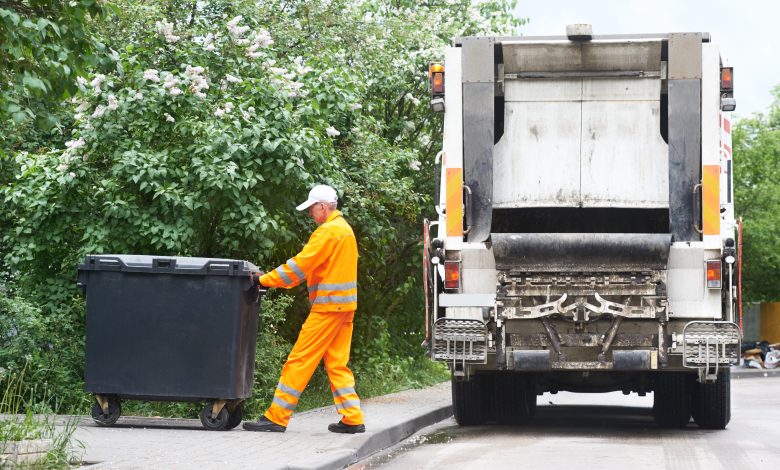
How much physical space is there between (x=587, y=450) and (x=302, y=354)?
2.02 m

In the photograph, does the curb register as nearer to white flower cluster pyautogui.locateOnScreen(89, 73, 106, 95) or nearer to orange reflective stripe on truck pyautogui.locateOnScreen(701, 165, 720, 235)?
orange reflective stripe on truck pyautogui.locateOnScreen(701, 165, 720, 235)

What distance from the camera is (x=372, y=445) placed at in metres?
8.60

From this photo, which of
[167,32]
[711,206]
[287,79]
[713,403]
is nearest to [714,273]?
[711,206]

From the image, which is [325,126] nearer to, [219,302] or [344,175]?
[344,175]

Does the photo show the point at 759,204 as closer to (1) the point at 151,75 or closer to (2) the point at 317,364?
(1) the point at 151,75

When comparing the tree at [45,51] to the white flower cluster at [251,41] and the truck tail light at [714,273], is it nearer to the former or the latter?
the truck tail light at [714,273]

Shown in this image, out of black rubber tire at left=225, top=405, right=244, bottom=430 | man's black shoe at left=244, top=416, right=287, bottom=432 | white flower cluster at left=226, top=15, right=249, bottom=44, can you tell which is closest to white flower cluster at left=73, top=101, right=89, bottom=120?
white flower cluster at left=226, top=15, right=249, bottom=44

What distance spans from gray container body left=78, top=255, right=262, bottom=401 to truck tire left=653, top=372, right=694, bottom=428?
367cm

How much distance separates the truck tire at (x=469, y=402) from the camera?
34.2 feet

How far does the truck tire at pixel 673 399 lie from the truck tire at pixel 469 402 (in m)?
1.43

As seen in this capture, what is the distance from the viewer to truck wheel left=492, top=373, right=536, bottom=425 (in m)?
10.7

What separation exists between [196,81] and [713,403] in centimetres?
484

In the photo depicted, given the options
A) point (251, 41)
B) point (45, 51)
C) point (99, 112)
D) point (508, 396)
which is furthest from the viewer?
point (251, 41)

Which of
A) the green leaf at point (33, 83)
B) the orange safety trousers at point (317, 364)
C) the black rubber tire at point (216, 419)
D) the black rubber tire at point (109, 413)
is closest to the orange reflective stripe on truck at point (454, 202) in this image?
the orange safety trousers at point (317, 364)
